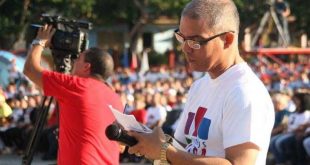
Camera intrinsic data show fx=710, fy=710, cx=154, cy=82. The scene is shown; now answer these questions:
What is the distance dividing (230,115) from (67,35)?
2877 mm

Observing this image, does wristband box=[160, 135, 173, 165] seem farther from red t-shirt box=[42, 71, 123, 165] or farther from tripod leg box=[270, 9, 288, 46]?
tripod leg box=[270, 9, 288, 46]

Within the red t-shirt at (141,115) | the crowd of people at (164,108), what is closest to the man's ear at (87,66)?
the crowd of people at (164,108)

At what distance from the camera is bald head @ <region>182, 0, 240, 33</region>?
109 inches

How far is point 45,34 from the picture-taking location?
17.1 feet

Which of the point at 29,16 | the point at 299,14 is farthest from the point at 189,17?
the point at 299,14

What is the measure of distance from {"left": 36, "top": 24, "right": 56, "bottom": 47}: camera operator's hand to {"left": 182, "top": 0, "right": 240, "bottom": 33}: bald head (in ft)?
8.31

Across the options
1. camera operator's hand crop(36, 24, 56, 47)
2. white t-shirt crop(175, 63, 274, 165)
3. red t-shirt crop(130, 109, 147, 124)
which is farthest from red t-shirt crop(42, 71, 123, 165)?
red t-shirt crop(130, 109, 147, 124)

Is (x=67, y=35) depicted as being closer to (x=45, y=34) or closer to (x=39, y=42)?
(x=45, y=34)

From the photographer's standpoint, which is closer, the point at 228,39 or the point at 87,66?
the point at 228,39

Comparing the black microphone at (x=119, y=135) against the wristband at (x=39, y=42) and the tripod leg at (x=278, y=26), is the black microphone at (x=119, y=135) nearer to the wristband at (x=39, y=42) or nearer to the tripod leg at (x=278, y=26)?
the wristband at (x=39, y=42)

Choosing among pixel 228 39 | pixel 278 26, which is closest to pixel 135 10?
pixel 278 26

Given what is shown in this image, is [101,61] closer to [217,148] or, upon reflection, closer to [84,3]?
[217,148]

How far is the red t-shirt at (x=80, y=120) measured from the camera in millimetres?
4594

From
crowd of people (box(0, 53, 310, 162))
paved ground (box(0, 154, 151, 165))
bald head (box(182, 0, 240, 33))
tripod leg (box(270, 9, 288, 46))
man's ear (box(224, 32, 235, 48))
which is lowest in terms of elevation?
paved ground (box(0, 154, 151, 165))
